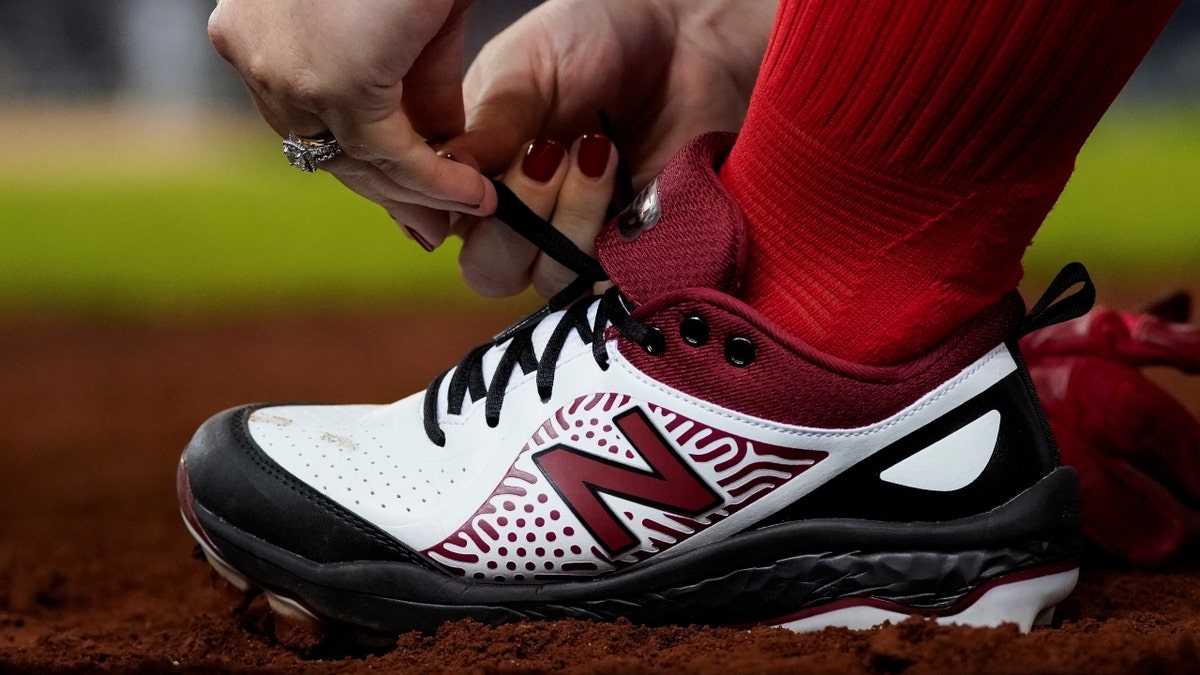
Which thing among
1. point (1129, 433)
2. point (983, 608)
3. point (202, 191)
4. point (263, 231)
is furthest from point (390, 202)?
point (202, 191)

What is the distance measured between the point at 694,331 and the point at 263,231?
423 centimetres

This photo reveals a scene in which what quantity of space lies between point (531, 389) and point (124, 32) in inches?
288

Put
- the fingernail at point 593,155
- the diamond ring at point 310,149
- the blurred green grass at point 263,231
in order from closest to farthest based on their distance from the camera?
the diamond ring at point 310,149
the fingernail at point 593,155
the blurred green grass at point 263,231

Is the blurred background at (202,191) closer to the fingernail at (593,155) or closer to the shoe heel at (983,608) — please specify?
the fingernail at (593,155)

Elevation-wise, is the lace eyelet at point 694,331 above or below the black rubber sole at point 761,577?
above

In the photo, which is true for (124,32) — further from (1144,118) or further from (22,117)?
(1144,118)

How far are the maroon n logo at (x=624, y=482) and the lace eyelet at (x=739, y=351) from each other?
0.24 ft

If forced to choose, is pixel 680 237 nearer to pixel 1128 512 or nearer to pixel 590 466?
pixel 590 466

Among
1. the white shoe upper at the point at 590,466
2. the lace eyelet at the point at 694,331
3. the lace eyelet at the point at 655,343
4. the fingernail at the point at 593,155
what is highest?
the fingernail at the point at 593,155

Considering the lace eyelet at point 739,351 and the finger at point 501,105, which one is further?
the finger at point 501,105

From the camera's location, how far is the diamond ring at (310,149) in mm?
738

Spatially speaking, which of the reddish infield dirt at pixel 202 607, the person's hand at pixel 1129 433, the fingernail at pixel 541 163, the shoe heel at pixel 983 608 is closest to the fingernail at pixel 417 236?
the fingernail at pixel 541 163

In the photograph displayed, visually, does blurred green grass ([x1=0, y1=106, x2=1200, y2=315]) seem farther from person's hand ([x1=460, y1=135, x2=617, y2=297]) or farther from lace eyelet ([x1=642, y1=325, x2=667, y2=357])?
lace eyelet ([x1=642, y1=325, x2=667, y2=357])

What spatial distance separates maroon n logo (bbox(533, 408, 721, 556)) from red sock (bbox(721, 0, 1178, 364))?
0.12 m
